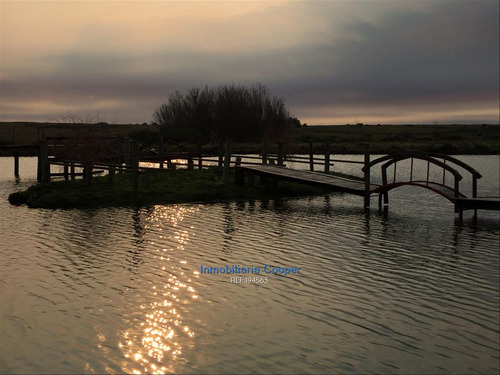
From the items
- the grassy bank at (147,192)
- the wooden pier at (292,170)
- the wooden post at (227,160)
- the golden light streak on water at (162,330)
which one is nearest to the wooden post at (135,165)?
the wooden pier at (292,170)

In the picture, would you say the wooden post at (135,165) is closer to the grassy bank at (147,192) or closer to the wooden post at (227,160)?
the grassy bank at (147,192)

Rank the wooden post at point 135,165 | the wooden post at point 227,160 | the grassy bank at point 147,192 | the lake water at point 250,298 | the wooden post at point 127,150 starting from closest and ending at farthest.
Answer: the lake water at point 250,298, the grassy bank at point 147,192, the wooden post at point 135,165, the wooden post at point 227,160, the wooden post at point 127,150

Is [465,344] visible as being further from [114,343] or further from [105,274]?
[105,274]

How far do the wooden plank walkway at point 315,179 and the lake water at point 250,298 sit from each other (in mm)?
3545

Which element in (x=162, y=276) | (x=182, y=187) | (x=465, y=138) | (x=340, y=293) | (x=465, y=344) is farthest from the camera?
(x=465, y=138)

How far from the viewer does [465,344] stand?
8047mm

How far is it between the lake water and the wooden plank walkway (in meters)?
3.54

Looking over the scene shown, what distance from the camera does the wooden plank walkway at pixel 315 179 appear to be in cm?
2211

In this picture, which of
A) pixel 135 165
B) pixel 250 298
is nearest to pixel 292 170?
pixel 135 165

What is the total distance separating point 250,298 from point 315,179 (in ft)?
45.6

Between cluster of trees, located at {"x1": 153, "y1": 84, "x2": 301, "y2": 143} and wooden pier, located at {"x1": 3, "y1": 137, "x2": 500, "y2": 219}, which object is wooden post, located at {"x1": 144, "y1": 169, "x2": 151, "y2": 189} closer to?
wooden pier, located at {"x1": 3, "y1": 137, "x2": 500, "y2": 219}

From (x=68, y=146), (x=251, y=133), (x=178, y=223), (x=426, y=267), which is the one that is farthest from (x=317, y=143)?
→ (x=426, y=267)

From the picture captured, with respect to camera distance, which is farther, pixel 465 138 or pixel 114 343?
pixel 465 138

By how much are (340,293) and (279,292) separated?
1.09 metres
